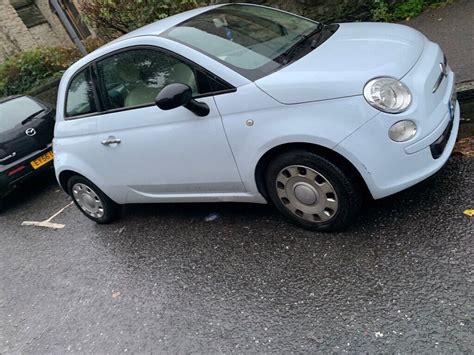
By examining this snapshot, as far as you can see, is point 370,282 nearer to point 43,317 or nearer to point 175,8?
point 43,317

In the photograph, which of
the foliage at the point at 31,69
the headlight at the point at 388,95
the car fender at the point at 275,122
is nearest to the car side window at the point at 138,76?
the car fender at the point at 275,122

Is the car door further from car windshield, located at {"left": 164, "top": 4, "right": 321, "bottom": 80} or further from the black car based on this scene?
the black car

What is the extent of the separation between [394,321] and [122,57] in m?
2.93

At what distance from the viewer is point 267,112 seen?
318cm

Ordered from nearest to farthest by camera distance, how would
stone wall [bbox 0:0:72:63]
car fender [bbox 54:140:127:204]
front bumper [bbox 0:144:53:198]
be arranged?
car fender [bbox 54:140:127:204], front bumper [bbox 0:144:53:198], stone wall [bbox 0:0:72:63]

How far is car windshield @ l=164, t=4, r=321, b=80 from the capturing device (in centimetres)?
337

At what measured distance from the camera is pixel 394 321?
2.62 metres

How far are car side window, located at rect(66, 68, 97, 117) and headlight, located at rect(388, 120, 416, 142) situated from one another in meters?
2.65

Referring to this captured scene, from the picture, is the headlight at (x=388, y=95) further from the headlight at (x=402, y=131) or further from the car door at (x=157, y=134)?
the car door at (x=157, y=134)

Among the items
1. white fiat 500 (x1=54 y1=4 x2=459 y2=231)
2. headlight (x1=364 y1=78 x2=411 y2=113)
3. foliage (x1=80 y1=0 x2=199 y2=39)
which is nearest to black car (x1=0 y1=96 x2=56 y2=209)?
foliage (x1=80 y1=0 x2=199 y2=39)

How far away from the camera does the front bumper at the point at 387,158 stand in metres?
2.91

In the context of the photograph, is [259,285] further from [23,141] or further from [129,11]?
[129,11]

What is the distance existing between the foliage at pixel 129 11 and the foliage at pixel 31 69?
3.42 metres

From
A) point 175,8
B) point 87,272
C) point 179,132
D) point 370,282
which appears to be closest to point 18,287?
point 87,272
